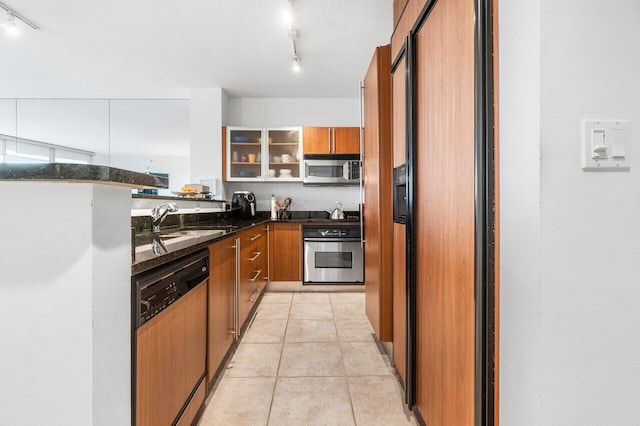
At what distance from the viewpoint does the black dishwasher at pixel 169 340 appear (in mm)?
916

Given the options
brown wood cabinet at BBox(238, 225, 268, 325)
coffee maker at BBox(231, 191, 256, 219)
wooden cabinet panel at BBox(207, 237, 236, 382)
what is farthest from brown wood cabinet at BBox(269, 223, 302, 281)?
wooden cabinet panel at BBox(207, 237, 236, 382)

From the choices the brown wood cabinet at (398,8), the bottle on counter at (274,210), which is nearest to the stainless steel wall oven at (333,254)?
the bottle on counter at (274,210)

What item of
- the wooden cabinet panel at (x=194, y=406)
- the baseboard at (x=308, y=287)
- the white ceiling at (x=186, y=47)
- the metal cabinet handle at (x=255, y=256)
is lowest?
the baseboard at (x=308, y=287)

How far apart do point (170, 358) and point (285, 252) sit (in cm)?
274

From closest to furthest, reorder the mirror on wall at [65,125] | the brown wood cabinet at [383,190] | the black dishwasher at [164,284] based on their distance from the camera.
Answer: the black dishwasher at [164,284], the brown wood cabinet at [383,190], the mirror on wall at [65,125]

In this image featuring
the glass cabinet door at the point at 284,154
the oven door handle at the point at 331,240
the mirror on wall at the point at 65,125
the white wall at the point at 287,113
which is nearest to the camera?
the oven door handle at the point at 331,240

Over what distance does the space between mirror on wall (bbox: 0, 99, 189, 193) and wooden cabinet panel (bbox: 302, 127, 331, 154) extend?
76.7 inches

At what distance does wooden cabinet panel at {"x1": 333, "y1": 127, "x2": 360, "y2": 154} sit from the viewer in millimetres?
4117

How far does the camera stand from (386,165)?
2.06 metres

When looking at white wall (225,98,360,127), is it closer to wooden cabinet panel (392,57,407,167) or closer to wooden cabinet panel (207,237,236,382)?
wooden cabinet panel (392,57,407,167)

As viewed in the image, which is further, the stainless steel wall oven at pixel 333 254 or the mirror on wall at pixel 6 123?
the mirror on wall at pixel 6 123

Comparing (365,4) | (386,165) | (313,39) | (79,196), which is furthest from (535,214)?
(313,39)

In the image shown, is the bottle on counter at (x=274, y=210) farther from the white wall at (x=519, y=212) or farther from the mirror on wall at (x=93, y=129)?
the white wall at (x=519, y=212)

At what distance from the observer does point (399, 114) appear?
1.79 meters
